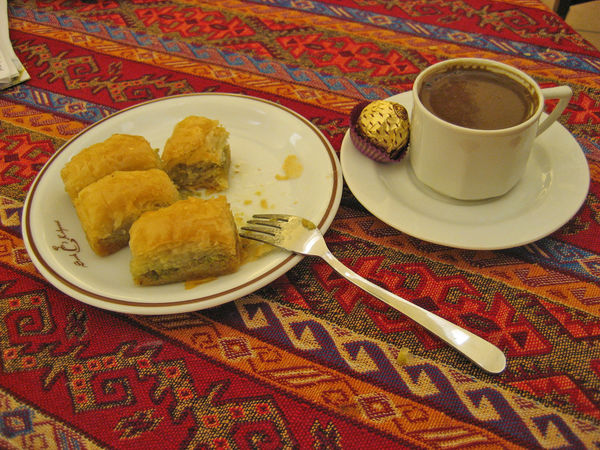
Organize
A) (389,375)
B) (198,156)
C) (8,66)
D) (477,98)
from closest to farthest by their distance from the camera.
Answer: (389,375), (477,98), (198,156), (8,66)

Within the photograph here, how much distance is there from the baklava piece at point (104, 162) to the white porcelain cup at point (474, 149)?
26.3 inches

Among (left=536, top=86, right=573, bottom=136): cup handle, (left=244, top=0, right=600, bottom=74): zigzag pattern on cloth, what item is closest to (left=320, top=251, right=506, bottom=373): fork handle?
(left=536, top=86, right=573, bottom=136): cup handle

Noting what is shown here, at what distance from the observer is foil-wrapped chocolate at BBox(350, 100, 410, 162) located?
3.77ft

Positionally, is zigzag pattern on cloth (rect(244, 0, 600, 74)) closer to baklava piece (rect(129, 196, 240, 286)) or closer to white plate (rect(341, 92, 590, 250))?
white plate (rect(341, 92, 590, 250))

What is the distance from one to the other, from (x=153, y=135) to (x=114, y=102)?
29cm

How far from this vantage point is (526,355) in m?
0.87

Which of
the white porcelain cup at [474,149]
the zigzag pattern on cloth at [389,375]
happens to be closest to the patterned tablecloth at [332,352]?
the zigzag pattern on cloth at [389,375]

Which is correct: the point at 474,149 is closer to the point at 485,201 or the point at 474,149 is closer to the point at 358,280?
the point at 485,201

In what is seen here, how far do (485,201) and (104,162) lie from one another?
910mm

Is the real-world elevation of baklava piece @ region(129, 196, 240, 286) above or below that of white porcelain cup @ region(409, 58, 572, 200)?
below

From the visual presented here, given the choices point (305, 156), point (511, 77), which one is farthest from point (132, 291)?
point (511, 77)

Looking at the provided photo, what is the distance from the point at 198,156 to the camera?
1.21 meters

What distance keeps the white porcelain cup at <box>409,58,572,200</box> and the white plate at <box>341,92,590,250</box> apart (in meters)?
0.04

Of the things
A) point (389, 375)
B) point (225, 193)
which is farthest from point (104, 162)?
point (389, 375)
